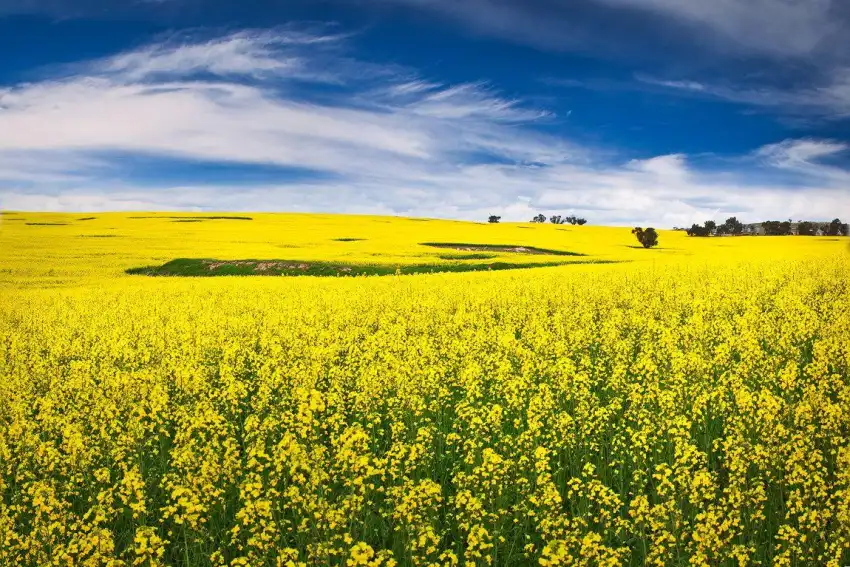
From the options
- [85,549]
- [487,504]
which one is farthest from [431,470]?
[85,549]

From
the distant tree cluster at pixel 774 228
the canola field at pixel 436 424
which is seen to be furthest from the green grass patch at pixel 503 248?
the distant tree cluster at pixel 774 228

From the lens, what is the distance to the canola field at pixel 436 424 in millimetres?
6047

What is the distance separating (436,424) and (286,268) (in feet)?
111

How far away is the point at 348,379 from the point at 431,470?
311cm

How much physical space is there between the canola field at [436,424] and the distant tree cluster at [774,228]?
87.3 m

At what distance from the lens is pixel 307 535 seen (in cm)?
679

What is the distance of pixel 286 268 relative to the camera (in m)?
41.8

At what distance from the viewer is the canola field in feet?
19.8

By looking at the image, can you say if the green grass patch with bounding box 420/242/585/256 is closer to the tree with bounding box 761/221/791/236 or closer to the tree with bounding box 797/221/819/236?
the tree with bounding box 797/221/819/236

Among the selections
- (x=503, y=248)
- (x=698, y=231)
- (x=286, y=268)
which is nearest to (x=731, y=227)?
(x=698, y=231)

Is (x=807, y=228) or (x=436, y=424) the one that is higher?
(x=807, y=228)

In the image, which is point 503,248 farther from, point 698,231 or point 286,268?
point 698,231

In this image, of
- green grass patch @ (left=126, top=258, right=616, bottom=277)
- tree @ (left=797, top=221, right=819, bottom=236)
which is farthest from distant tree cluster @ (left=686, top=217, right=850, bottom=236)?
green grass patch @ (left=126, top=258, right=616, bottom=277)

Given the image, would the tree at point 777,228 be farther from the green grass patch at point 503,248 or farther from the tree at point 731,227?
the green grass patch at point 503,248
